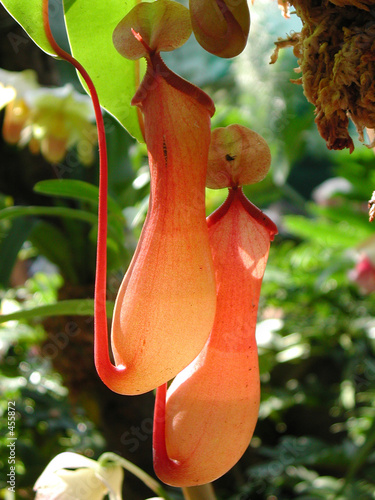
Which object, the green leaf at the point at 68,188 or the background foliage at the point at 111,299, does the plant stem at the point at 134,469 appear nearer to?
the background foliage at the point at 111,299

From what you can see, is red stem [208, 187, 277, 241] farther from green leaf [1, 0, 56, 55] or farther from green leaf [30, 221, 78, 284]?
green leaf [30, 221, 78, 284]

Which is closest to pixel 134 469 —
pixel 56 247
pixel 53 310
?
pixel 53 310

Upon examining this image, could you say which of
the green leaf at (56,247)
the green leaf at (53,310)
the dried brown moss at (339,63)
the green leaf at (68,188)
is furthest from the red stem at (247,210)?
the green leaf at (56,247)

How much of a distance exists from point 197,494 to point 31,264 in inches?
62.8

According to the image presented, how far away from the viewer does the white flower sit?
419mm

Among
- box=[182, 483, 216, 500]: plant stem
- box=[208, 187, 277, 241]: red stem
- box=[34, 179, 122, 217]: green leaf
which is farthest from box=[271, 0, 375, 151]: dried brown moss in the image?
box=[34, 179, 122, 217]: green leaf

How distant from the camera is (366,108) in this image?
27 centimetres

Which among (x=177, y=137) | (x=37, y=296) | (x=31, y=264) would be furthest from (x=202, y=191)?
(x=31, y=264)

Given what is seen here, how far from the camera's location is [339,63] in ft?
0.88

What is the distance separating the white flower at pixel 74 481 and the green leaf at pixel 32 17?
326 mm

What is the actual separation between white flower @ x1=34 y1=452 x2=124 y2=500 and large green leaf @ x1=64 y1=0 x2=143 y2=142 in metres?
0.28

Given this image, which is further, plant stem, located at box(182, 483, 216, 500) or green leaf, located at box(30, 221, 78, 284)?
green leaf, located at box(30, 221, 78, 284)

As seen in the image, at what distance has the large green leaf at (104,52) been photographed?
1.17 ft

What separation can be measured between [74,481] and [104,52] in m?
0.36
